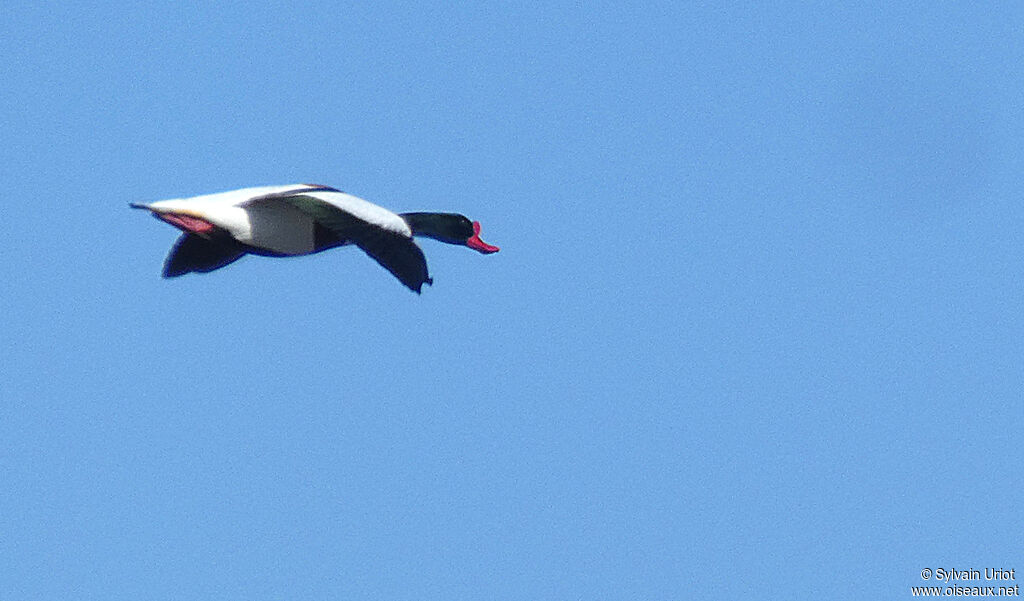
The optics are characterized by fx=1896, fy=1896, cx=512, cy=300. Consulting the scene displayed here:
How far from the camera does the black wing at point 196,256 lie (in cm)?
2795

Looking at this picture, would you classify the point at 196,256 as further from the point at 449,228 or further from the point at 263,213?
the point at 449,228

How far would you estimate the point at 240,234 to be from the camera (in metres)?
26.1

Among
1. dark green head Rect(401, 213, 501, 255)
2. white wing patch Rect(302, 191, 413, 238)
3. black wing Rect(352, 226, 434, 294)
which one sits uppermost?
dark green head Rect(401, 213, 501, 255)

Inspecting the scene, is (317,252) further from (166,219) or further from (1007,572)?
(1007,572)

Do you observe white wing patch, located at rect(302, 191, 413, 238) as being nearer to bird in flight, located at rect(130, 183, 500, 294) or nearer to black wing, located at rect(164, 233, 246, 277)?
bird in flight, located at rect(130, 183, 500, 294)

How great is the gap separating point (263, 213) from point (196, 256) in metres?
2.29

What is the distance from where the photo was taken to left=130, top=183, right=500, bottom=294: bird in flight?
2498cm

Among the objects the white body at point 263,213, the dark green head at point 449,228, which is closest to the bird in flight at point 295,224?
the white body at point 263,213

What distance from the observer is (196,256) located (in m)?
28.1

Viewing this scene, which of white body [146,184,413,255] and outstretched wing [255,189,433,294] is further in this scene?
white body [146,184,413,255]

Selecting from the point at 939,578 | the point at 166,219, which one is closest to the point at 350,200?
the point at 166,219

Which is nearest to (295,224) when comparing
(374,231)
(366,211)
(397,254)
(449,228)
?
(366,211)

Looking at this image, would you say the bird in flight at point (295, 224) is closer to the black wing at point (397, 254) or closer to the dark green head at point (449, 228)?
the black wing at point (397, 254)

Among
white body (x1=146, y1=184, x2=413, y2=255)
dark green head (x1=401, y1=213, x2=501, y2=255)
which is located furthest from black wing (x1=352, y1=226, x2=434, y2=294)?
dark green head (x1=401, y1=213, x2=501, y2=255)
